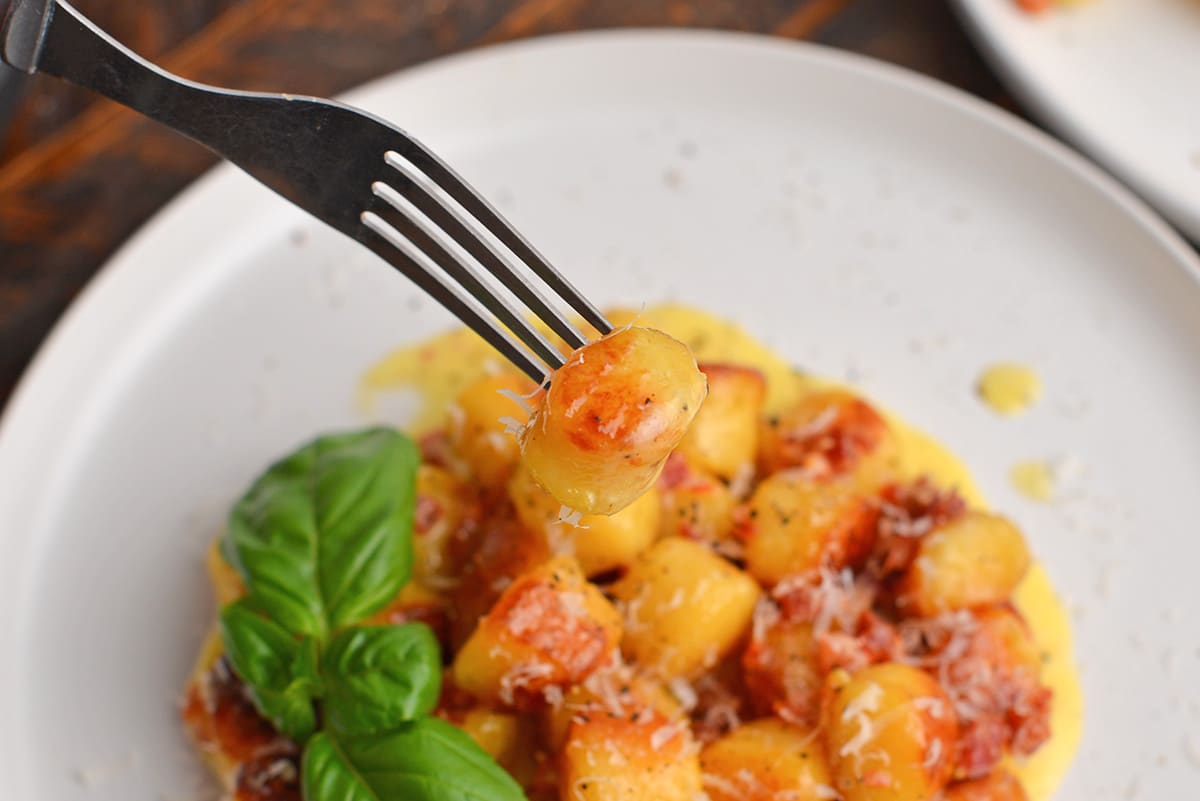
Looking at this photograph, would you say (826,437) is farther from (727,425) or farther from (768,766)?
(768,766)

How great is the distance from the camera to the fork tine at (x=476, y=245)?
4.74 ft

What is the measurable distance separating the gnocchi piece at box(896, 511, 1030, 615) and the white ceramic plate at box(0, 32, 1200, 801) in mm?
274

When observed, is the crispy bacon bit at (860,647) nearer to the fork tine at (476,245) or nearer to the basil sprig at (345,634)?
the basil sprig at (345,634)

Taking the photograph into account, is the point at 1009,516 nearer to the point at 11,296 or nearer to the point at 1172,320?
the point at 1172,320

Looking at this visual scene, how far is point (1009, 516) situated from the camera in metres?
2.14

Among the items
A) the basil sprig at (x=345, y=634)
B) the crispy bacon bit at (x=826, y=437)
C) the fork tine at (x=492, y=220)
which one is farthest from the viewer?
the crispy bacon bit at (x=826, y=437)

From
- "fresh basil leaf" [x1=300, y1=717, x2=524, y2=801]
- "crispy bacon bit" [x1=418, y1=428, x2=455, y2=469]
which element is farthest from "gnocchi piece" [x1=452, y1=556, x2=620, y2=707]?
"crispy bacon bit" [x1=418, y1=428, x2=455, y2=469]

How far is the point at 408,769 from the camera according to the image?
1515 millimetres

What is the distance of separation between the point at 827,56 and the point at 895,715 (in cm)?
143

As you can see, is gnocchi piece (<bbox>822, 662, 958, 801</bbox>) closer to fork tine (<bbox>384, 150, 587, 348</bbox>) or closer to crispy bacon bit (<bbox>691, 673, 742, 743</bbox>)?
crispy bacon bit (<bbox>691, 673, 742, 743</bbox>)

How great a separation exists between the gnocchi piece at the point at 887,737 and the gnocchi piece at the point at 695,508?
0.33 meters

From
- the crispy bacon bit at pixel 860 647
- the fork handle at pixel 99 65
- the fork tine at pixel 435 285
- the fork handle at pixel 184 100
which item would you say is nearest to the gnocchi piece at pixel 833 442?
the crispy bacon bit at pixel 860 647

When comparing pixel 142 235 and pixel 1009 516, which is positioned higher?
pixel 1009 516

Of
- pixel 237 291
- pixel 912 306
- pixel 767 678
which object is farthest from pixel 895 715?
pixel 237 291
